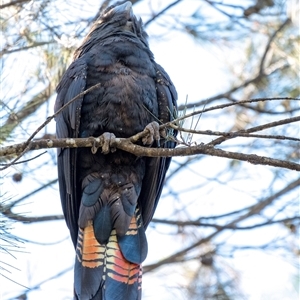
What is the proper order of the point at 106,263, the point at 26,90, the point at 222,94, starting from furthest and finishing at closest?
the point at 222,94 < the point at 26,90 < the point at 106,263

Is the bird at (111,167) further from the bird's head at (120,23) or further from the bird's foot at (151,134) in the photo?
the bird's head at (120,23)

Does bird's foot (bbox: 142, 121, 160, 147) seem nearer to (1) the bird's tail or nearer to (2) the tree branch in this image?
(2) the tree branch

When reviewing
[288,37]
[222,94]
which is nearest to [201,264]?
[222,94]

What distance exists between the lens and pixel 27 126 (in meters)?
4.06

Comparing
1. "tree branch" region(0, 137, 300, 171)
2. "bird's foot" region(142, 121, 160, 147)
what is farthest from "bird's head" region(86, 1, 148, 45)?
"tree branch" region(0, 137, 300, 171)

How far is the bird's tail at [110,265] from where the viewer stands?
3.50 metres

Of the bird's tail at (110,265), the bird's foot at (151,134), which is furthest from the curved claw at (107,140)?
the bird's tail at (110,265)

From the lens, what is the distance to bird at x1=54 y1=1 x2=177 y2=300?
11.8ft

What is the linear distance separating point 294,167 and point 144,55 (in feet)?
5.02

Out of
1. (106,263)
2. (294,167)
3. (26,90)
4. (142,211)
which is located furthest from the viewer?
(26,90)

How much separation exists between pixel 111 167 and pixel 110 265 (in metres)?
0.51

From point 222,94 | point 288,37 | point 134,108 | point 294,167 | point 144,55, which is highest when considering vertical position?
point 288,37

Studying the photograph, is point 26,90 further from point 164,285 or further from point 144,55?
point 164,285

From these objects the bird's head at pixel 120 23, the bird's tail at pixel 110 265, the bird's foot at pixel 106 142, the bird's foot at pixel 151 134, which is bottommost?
the bird's tail at pixel 110 265
